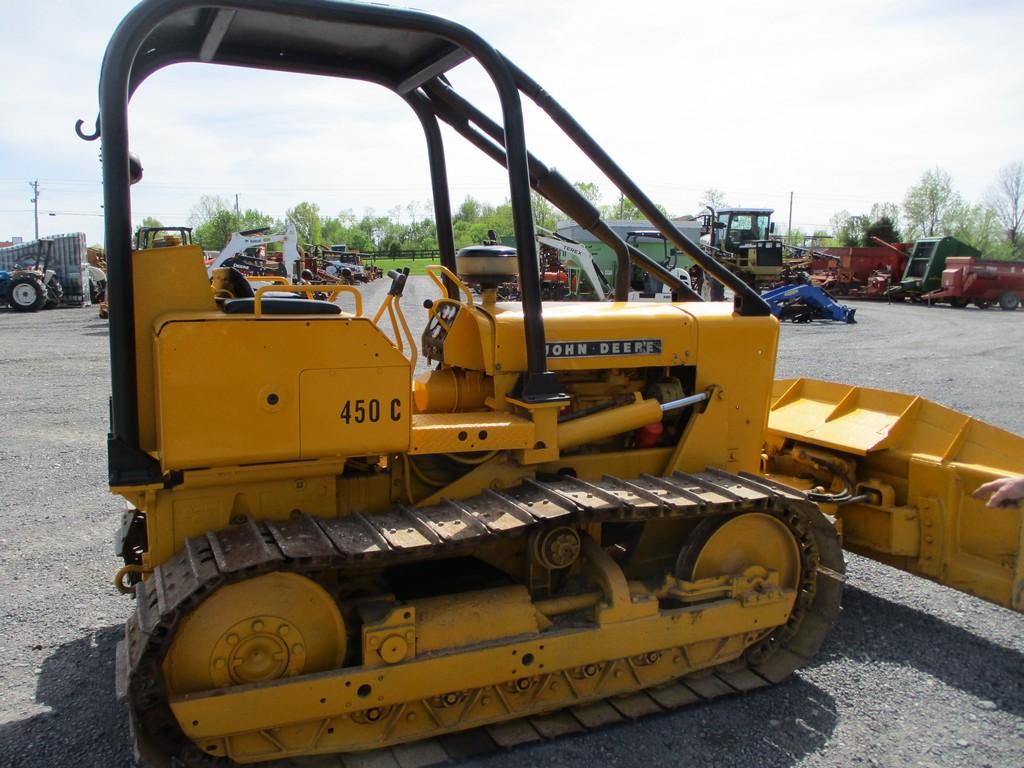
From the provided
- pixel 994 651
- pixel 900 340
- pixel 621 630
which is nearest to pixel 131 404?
pixel 621 630

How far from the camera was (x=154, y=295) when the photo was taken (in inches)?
127

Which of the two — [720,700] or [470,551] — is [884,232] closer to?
[720,700]

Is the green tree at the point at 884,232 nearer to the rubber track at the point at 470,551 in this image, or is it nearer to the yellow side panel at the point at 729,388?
the yellow side panel at the point at 729,388

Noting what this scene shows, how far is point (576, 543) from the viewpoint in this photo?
3729 mm

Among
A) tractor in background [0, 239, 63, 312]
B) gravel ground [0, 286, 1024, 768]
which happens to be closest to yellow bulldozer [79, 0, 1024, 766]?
gravel ground [0, 286, 1024, 768]

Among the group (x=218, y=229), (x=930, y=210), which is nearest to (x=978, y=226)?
(x=930, y=210)

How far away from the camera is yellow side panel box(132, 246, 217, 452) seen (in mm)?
3184

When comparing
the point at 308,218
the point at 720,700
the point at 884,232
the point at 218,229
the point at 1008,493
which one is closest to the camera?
the point at 1008,493

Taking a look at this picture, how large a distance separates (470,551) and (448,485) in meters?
0.45

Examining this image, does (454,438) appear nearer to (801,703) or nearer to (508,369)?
(508,369)

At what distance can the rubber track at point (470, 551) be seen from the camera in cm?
297

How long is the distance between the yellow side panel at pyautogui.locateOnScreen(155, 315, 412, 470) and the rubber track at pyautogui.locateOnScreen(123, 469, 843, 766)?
13.5 inches

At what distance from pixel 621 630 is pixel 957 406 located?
9.19 metres

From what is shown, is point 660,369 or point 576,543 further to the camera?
point 660,369
